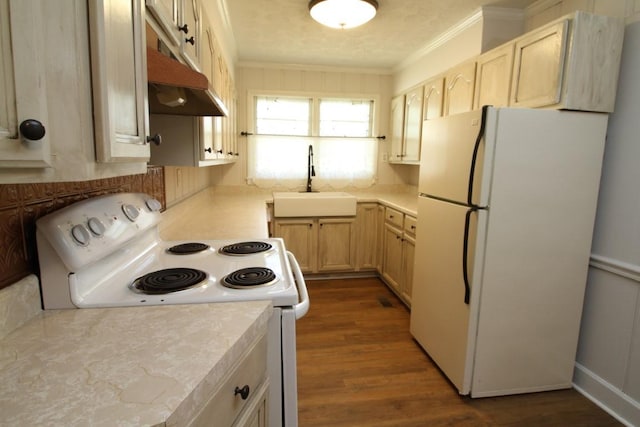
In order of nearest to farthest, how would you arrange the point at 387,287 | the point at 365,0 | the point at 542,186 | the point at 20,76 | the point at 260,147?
the point at 20,76 < the point at 542,186 < the point at 365,0 < the point at 387,287 < the point at 260,147

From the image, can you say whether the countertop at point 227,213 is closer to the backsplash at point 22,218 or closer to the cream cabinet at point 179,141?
the cream cabinet at point 179,141

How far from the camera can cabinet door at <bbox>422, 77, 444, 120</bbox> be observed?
2.99 metres

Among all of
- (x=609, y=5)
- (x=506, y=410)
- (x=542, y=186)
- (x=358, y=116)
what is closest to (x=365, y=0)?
(x=609, y=5)

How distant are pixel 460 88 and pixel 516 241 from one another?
4.69 ft

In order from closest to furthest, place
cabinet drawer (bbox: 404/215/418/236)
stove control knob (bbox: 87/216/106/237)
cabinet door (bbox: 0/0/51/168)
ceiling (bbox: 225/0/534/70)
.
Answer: cabinet door (bbox: 0/0/51/168)
stove control knob (bbox: 87/216/106/237)
ceiling (bbox: 225/0/534/70)
cabinet drawer (bbox: 404/215/418/236)

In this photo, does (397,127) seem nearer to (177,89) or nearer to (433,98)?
(433,98)

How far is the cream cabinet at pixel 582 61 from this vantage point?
173 cm

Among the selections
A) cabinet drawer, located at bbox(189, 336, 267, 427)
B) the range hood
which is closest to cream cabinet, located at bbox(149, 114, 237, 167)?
the range hood

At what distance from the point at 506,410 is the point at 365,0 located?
2.58 m

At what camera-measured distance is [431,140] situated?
7.40 ft

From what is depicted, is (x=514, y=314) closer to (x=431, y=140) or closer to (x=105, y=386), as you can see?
(x=431, y=140)

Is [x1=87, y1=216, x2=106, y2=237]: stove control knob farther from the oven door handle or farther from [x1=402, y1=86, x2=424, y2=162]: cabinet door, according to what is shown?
[x1=402, y1=86, x2=424, y2=162]: cabinet door

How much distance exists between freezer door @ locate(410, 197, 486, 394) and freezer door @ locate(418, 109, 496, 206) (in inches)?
3.2

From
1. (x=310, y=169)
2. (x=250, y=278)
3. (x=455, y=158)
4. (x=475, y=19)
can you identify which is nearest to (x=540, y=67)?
(x=455, y=158)
